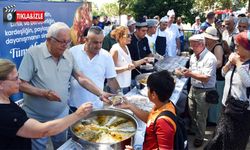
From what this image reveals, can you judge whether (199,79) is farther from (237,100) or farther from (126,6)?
(126,6)

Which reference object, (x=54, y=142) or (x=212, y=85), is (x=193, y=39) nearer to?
(x=212, y=85)

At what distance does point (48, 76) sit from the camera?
245 cm

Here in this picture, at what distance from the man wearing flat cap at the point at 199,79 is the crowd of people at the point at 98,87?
0.04ft

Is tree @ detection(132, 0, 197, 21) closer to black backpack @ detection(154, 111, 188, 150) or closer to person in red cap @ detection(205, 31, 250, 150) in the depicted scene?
person in red cap @ detection(205, 31, 250, 150)

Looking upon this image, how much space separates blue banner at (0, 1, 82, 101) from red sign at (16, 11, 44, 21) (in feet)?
0.12

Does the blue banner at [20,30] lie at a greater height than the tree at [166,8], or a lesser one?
lesser

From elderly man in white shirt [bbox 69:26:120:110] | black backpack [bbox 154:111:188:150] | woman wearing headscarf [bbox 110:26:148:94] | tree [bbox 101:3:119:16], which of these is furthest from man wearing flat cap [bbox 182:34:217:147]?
tree [bbox 101:3:119:16]

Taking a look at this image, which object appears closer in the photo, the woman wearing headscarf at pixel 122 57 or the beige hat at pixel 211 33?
the woman wearing headscarf at pixel 122 57

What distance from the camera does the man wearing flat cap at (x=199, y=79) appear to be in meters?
3.71

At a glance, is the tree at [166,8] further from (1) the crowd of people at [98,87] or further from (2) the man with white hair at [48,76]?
(2) the man with white hair at [48,76]

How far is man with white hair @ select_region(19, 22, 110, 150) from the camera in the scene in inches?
93.5

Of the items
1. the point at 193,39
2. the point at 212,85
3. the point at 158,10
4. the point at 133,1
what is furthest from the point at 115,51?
the point at 133,1

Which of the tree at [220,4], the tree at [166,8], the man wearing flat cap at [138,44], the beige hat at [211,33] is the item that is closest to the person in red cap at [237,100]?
the beige hat at [211,33]

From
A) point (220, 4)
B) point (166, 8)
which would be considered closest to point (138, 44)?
point (166, 8)
